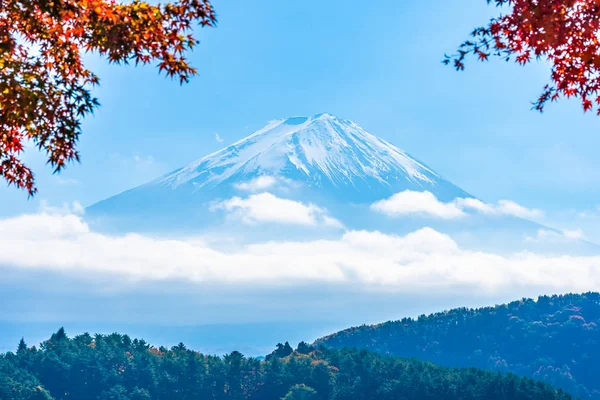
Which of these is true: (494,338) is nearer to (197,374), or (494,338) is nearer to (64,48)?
(197,374)

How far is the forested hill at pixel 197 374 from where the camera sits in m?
79.6

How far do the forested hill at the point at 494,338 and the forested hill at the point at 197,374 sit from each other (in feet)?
157

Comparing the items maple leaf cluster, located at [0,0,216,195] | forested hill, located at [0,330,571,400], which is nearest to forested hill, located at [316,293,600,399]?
forested hill, located at [0,330,571,400]

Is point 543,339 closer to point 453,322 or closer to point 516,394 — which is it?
point 453,322

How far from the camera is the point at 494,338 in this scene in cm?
13488

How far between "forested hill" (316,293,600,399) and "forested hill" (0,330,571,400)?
157ft

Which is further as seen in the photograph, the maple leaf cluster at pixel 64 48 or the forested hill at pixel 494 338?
the forested hill at pixel 494 338

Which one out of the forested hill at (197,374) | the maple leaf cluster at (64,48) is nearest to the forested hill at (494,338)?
the forested hill at (197,374)

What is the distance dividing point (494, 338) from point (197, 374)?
6851 centimetres

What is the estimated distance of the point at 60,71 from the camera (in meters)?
10.8

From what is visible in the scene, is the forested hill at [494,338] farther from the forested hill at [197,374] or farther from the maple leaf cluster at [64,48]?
the maple leaf cluster at [64,48]

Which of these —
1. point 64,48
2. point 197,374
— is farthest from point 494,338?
point 64,48

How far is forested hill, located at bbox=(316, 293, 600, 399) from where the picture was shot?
423 feet

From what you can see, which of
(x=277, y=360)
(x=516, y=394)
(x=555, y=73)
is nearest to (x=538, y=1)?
(x=555, y=73)
